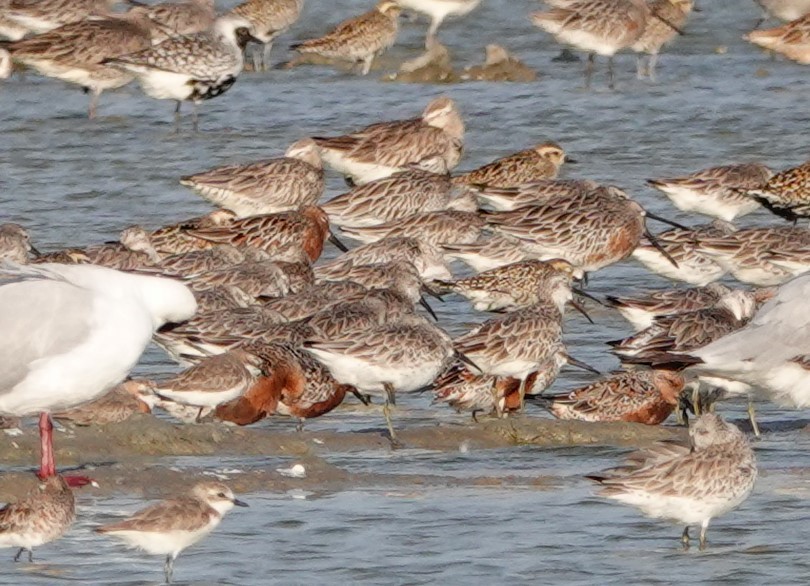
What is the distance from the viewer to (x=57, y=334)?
8.76 m

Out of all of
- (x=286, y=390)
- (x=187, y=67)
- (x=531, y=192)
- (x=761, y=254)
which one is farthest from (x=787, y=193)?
(x=187, y=67)

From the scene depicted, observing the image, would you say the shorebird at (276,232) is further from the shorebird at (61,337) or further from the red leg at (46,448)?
the shorebird at (61,337)

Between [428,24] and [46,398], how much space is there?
17.0 meters

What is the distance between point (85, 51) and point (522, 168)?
228 inches

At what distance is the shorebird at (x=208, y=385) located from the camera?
1024 centimetres

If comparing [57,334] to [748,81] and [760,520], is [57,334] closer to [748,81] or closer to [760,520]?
[760,520]

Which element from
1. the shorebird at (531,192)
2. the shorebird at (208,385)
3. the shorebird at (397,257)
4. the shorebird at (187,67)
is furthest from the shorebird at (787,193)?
the shorebird at (208,385)

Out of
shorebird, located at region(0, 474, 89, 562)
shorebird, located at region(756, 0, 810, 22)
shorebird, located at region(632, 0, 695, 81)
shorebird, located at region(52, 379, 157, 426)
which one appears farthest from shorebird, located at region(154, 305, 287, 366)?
shorebird, located at region(756, 0, 810, 22)

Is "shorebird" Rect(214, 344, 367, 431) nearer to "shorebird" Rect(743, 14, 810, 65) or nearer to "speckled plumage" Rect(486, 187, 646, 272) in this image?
"speckled plumage" Rect(486, 187, 646, 272)

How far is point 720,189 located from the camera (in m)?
15.8

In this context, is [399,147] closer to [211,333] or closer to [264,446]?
[211,333]

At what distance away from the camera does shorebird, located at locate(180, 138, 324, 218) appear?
15883 millimetres

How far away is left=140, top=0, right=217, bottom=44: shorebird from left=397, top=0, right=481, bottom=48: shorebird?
2.08m

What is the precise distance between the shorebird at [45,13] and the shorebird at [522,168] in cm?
761
